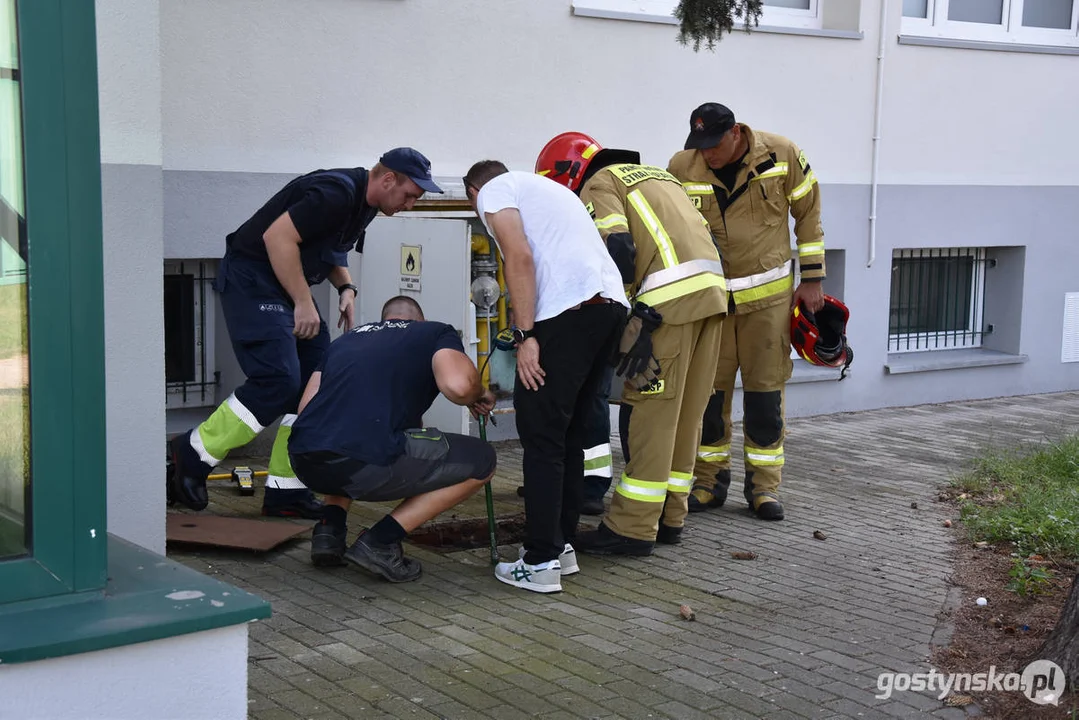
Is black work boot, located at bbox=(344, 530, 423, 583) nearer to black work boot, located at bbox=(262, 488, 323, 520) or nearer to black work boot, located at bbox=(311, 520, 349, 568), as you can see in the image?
black work boot, located at bbox=(311, 520, 349, 568)

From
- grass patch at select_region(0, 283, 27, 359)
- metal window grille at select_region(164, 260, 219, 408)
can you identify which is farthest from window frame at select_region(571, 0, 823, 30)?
grass patch at select_region(0, 283, 27, 359)

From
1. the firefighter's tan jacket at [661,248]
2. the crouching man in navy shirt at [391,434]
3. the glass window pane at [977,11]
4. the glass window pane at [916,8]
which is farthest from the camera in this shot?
A: the glass window pane at [977,11]

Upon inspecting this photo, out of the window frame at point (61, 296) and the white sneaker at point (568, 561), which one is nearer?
the window frame at point (61, 296)

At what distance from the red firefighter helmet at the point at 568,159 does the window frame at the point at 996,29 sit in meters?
5.24

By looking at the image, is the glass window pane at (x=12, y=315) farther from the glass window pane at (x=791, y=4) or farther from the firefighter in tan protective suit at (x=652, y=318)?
the glass window pane at (x=791, y=4)

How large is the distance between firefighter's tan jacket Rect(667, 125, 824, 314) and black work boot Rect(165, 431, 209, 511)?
2.73 metres

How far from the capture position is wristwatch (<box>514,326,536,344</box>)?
4902 mm

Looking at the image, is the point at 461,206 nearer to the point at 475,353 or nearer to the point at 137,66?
the point at 475,353

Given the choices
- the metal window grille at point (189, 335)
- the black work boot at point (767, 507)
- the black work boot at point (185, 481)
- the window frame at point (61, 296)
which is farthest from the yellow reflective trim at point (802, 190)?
the window frame at point (61, 296)

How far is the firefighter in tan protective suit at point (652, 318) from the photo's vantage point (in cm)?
Answer: 538

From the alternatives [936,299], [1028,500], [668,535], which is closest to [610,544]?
[668,535]

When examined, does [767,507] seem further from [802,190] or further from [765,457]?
[802,190]

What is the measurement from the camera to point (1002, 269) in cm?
1083

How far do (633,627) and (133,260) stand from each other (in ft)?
7.23
